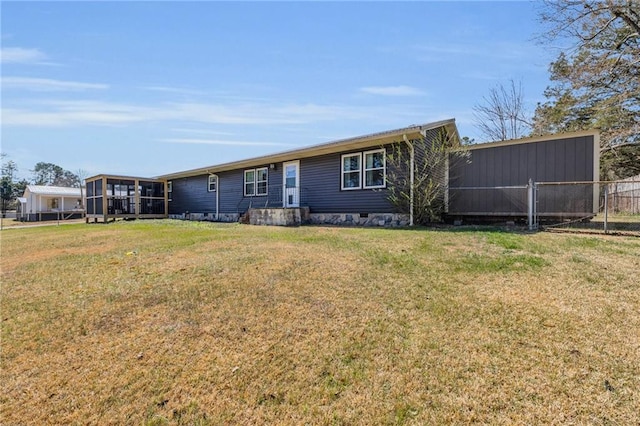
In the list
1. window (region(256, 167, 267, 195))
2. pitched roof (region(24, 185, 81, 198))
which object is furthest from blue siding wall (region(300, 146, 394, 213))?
pitched roof (region(24, 185, 81, 198))

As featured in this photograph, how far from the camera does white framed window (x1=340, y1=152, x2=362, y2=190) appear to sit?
10727 millimetres

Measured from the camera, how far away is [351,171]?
10938 mm

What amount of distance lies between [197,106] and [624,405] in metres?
13.7

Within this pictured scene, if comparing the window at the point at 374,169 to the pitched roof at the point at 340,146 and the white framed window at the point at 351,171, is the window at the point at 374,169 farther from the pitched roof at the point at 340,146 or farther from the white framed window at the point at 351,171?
the pitched roof at the point at 340,146

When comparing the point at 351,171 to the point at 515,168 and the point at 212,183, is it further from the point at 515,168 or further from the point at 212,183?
the point at 212,183

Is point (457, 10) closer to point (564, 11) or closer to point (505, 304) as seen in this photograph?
point (564, 11)

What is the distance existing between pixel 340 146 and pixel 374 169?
1.39 metres

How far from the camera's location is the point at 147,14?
7.02 m

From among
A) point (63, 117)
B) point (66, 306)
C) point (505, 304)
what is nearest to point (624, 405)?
point (505, 304)

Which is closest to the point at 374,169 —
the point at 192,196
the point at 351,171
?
the point at 351,171

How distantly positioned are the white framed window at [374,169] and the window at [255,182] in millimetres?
5356

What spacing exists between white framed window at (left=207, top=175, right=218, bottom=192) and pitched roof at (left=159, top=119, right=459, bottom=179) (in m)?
0.41

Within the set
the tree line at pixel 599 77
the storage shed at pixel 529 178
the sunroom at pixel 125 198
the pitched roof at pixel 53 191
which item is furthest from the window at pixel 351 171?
the pitched roof at pixel 53 191

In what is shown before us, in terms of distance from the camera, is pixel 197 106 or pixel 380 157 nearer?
pixel 380 157
